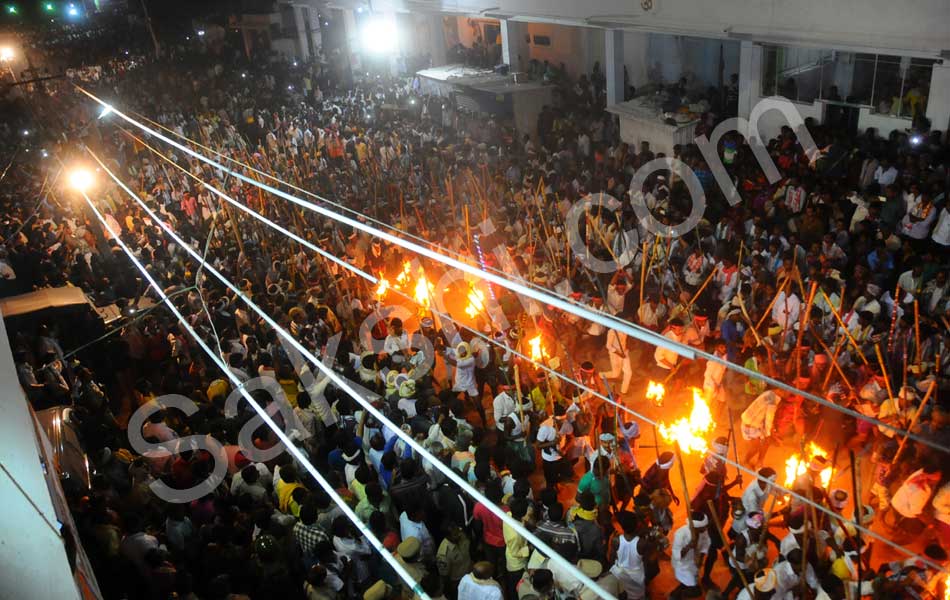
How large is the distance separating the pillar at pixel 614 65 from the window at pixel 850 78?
3.52 m

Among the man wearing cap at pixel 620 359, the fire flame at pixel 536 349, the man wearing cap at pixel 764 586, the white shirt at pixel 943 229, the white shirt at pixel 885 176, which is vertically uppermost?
the white shirt at pixel 885 176

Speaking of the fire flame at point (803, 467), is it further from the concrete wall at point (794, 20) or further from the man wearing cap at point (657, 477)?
the concrete wall at point (794, 20)

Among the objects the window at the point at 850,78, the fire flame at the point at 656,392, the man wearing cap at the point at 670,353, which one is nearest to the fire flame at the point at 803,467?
the man wearing cap at the point at 670,353

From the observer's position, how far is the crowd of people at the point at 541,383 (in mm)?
5395

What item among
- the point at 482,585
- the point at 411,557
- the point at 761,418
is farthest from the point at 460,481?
the point at 761,418

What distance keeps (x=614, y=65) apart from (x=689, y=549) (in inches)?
489

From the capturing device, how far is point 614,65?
608 inches

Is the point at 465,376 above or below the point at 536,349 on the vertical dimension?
below

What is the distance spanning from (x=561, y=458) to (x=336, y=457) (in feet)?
6.82

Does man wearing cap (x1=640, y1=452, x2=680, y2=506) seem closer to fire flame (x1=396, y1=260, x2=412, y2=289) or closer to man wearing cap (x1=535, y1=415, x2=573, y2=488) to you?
man wearing cap (x1=535, y1=415, x2=573, y2=488)

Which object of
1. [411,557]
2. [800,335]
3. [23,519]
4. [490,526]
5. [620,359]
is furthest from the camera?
[620,359]

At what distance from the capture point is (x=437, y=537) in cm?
618

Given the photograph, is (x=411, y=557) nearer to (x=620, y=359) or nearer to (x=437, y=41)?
(x=620, y=359)

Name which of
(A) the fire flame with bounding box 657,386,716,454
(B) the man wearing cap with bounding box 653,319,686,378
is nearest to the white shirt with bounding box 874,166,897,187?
(B) the man wearing cap with bounding box 653,319,686,378
